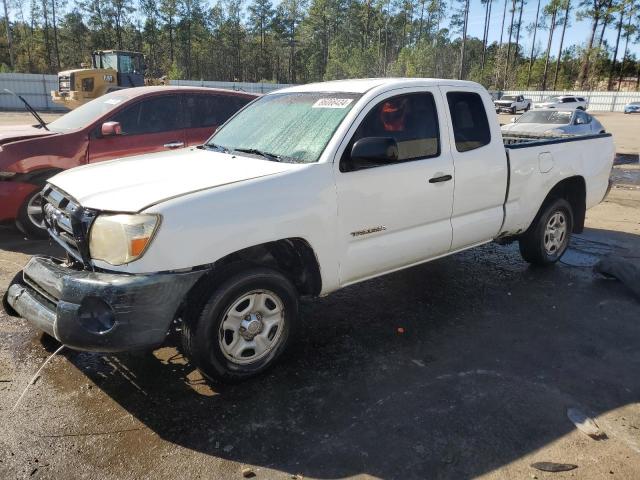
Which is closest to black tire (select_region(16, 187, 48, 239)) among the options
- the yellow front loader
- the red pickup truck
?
the red pickup truck

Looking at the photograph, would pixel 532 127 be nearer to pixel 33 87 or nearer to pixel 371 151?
pixel 371 151

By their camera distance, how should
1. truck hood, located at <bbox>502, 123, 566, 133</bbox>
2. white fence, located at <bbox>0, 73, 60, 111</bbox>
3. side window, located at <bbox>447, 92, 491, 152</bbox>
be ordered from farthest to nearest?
white fence, located at <bbox>0, 73, 60, 111</bbox> → truck hood, located at <bbox>502, 123, 566, 133</bbox> → side window, located at <bbox>447, 92, 491, 152</bbox>

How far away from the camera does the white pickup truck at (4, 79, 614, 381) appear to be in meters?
2.81

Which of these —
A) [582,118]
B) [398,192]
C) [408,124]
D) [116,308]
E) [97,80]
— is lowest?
[116,308]

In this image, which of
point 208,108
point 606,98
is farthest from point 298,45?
point 208,108

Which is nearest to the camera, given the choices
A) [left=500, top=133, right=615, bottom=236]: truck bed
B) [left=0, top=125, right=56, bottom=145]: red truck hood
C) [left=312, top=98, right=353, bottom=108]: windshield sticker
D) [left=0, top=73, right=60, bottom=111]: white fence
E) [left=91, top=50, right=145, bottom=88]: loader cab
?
[left=312, top=98, right=353, bottom=108]: windshield sticker

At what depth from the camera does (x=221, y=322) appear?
10.1ft

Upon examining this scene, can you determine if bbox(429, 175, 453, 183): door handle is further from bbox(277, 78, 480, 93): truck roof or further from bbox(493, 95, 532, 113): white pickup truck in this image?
bbox(493, 95, 532, 113): white pickup truck

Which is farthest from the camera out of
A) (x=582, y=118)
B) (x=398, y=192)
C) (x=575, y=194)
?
(x=582, y=118)

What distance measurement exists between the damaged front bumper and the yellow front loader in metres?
23.9

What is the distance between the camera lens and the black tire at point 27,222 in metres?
6.08

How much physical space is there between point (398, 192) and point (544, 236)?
8.08 ft

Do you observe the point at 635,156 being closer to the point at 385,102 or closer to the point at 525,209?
the point at 525,209

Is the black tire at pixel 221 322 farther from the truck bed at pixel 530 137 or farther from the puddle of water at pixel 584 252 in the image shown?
the puddle of water at pixel 584 252
